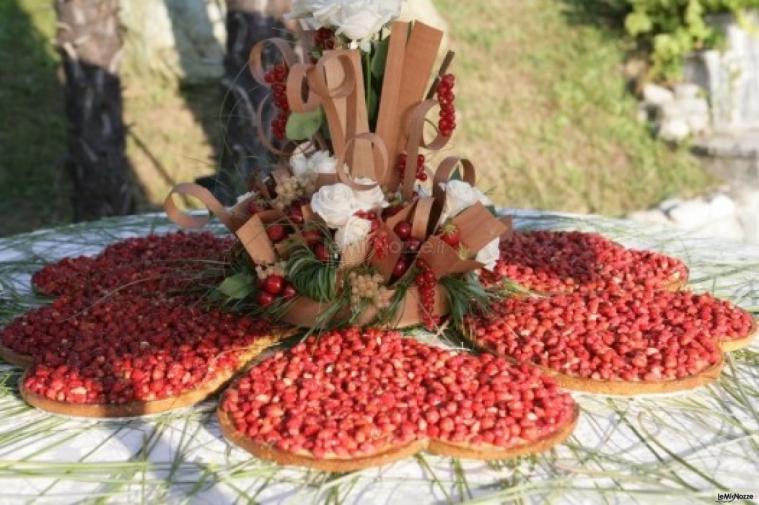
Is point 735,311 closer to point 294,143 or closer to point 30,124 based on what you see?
point 294,143

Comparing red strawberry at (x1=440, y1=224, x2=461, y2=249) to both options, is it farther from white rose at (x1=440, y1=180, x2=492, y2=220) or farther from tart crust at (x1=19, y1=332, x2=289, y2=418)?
tart crust at (x1=19, y1=332, x2=289, y2=418)

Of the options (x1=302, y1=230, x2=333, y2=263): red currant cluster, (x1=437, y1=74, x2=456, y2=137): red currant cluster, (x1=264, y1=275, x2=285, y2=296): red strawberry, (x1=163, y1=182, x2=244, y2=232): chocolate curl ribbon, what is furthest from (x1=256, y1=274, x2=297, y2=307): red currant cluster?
(x1=437, y1=74, x2=456, y2=137): red currant cluster

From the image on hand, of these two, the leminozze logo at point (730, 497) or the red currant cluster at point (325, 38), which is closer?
the leminozze logo at point (730, 497)

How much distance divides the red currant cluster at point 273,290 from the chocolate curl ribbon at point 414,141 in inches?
14.7

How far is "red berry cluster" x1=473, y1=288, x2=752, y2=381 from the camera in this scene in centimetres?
196

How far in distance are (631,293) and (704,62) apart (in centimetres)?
513

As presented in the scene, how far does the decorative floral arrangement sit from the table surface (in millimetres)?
416

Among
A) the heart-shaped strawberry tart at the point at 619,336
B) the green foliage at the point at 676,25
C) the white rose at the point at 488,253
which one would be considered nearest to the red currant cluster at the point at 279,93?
the white rose at the point at 488,253

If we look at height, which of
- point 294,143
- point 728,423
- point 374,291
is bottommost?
point 728,423

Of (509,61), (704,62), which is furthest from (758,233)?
(509,61)

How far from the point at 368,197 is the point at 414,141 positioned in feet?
0.58

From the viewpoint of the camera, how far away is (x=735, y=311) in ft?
7.41

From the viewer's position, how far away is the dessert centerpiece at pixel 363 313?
179cm

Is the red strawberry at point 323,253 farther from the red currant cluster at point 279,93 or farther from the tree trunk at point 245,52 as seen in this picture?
the tree trunk at point 245,52
